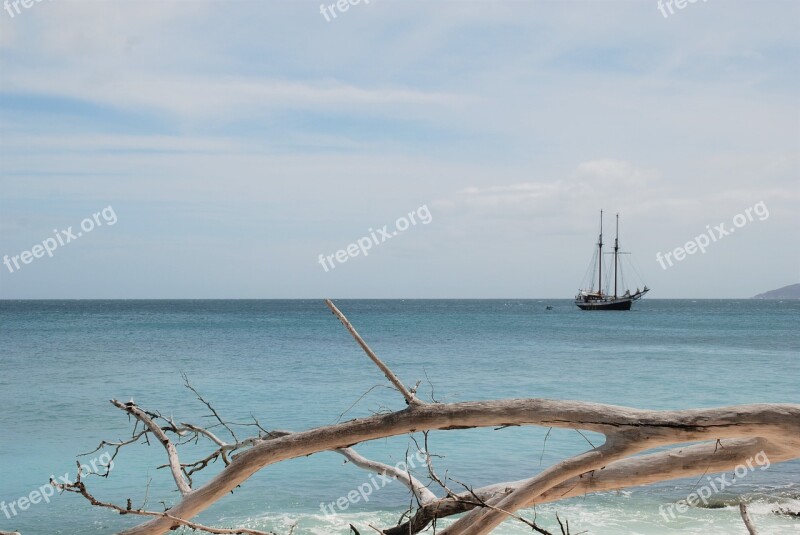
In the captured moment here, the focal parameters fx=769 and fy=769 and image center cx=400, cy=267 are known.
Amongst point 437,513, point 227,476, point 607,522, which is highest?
point 227,476

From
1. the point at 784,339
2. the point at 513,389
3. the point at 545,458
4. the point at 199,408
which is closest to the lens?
the point at 545,458

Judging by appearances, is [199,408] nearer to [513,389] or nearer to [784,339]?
[513,389]

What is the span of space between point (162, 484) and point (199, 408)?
243 inches

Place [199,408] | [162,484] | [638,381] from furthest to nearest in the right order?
[638,381] → [199,408] → [162,484]

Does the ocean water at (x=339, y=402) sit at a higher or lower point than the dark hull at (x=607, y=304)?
lower

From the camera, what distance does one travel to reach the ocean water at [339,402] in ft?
29.0

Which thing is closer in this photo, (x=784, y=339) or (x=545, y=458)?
(x=545, y=458)

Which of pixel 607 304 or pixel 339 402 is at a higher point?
pixel 607 304

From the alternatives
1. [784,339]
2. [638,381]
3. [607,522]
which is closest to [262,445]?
[607,522]

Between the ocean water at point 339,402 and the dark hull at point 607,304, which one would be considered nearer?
the ocean water at point 339,402

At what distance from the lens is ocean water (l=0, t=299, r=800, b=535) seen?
348 inches

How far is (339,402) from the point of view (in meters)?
17.8

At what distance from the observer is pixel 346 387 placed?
20.5 m

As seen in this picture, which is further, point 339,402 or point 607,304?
point 607,304
